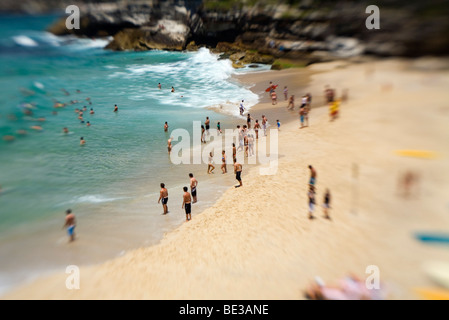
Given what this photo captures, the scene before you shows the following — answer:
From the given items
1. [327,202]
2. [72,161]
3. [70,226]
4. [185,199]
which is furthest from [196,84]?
[327,202]

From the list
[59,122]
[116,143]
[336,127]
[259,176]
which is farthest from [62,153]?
[336,127]

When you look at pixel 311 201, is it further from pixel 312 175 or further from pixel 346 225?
pixel 346 225

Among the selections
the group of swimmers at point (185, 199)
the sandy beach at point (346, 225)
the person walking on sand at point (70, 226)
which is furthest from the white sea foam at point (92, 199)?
the sandy beach at point (346, 225)

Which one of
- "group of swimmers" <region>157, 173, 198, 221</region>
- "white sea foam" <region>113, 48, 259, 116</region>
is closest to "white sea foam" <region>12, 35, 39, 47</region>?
"group of swimmers" <region>157, 173, 198, 221</region>

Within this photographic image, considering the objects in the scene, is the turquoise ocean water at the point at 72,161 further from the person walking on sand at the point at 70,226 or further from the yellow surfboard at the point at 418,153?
the yellow surfboard at the point at 418,153
